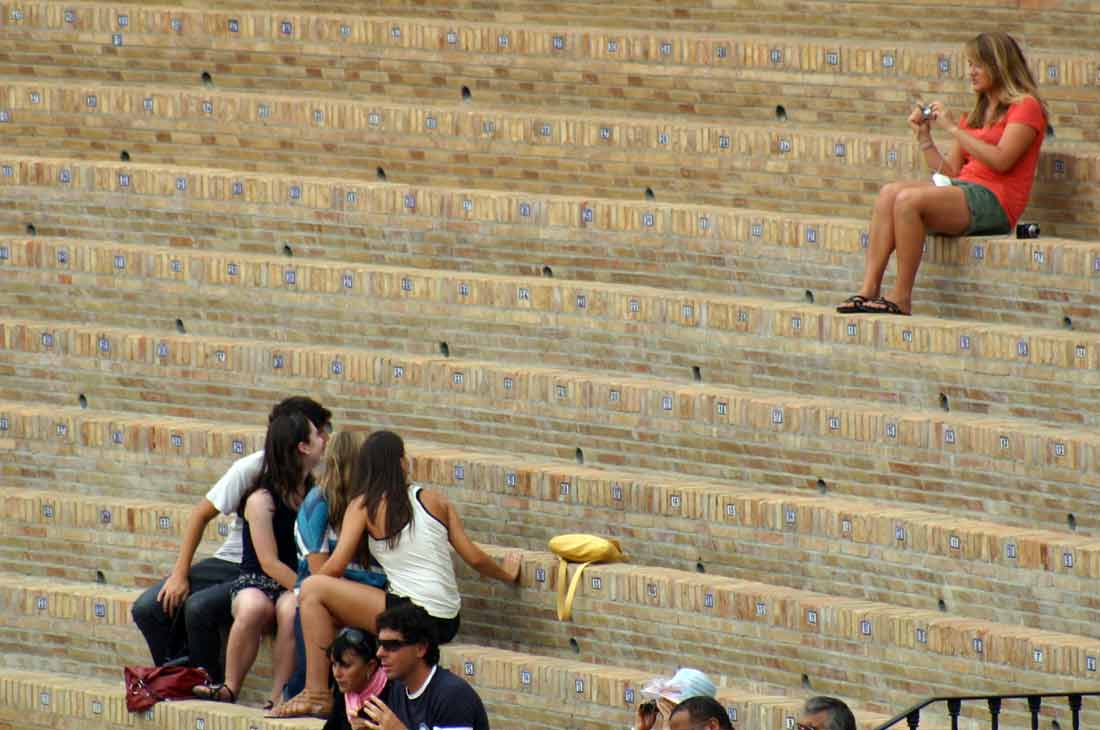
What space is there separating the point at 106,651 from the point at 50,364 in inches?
66.0

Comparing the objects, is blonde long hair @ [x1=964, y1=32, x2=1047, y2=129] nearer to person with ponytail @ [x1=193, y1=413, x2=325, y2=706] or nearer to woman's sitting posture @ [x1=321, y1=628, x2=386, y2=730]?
person with ponytail @ [x1=193, y1=413, x2=325, y2=706]

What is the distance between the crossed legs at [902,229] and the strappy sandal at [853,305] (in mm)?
20

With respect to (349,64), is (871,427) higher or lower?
lower

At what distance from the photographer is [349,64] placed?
11.3m

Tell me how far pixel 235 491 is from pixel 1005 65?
339cm

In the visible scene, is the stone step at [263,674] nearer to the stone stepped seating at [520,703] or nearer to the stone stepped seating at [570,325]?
the stone stepped seating at [520,703]

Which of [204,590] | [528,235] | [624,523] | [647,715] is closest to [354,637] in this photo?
[647,715]

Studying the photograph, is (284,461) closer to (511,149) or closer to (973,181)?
(511,149)

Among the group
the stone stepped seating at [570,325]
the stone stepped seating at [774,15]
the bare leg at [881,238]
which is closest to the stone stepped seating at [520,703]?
the stone stepped seating at [570,325]

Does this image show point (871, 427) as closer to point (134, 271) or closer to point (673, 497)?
point (673, 497)

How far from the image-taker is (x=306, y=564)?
325 inches

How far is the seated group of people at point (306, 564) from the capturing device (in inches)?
314

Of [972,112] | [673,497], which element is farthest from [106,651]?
[972,112]

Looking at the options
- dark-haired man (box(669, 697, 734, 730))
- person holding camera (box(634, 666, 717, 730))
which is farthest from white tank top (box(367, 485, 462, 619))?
dark-haired man (box(669, 697, 734, 730))
